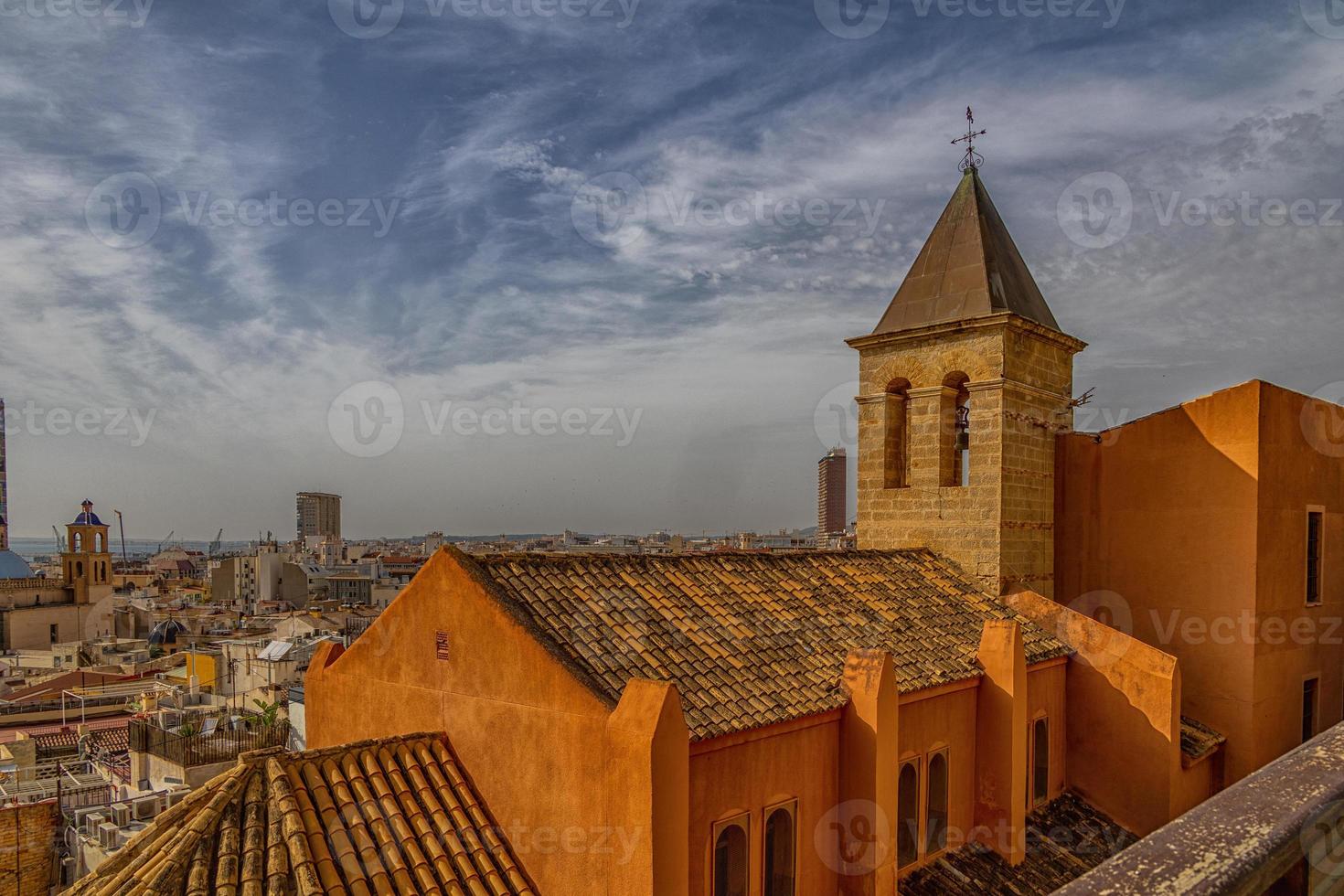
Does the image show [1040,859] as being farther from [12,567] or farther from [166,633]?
[12,567]

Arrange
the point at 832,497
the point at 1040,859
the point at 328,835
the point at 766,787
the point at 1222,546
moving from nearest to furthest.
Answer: the point at 328,835 < the point at 766,787 < the point at 1040,859 < the point at 1222,546 < the point at 832,497

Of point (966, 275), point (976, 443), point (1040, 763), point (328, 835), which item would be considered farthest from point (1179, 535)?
point (328, 835)

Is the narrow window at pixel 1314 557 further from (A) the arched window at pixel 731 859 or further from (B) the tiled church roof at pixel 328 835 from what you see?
(B) the tiled church roof at pixel 328 835

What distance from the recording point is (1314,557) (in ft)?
47.5

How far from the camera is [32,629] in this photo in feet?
187

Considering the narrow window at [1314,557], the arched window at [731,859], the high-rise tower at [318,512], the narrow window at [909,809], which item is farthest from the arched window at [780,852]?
the high-rise tower at [318,512]

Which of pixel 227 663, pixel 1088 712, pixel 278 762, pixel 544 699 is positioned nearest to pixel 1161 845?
pixel 544 699

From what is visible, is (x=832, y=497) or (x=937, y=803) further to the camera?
(x=832, y=497)

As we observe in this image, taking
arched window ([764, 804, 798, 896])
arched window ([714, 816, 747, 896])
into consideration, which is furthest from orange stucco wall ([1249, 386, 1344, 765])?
arched window ([714, 816, 747, 896])

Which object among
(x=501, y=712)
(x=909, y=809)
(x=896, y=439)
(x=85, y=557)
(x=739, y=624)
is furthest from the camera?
(x=85, y=557)

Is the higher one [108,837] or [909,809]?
[909,809]

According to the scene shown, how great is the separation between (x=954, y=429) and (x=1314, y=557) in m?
6.80

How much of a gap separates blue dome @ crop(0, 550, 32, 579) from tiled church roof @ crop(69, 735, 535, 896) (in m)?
74.7

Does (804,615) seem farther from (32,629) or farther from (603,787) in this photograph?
(32,629)
